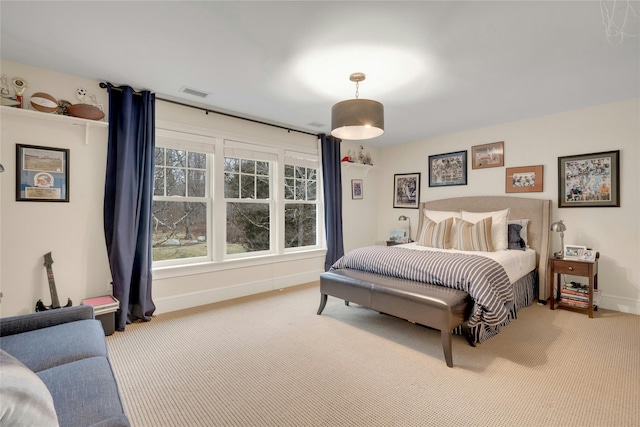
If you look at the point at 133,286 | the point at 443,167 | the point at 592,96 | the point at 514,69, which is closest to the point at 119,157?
the point at 133,286

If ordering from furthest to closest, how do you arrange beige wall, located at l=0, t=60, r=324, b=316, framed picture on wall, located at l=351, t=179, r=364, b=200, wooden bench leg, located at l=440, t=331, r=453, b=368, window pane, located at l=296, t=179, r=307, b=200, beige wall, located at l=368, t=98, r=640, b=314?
framed picture on wall, located at l=351, t=179, r=364, b=200
window pane, located at l=296, t=179, r=307, b=200
beige wall, located at l=368, t=98, r=640, b=314
beige wall, located at l=0, t=60, r=324, b=316
wooden bench leg, located at l=440, t=331, r=453, b=368

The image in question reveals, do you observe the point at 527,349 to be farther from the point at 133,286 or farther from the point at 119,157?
the point at 119,157

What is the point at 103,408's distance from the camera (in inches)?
41.4

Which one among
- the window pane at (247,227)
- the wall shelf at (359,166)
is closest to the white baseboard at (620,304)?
the wall shelf at (359,166)

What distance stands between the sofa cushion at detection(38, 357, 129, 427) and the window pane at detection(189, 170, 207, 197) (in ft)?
7.78

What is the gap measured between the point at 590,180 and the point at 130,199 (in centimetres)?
507

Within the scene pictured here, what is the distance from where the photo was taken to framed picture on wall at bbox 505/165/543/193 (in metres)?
3.82

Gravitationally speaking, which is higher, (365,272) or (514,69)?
(514,69)

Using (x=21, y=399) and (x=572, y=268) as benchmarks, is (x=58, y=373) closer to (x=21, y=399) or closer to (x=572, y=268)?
(x=21, y=399)

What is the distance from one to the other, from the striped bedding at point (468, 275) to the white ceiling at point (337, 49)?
1669 mm

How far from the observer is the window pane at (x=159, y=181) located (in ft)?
10.9

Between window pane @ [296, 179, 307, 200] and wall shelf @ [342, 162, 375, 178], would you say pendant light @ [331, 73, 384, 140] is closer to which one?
window pane @ [296, 179, 307, 200]

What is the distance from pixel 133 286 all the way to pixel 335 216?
2.88 meters

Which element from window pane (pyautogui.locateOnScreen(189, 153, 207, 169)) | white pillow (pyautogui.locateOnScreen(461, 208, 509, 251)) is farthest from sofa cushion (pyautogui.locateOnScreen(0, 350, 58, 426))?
white pillow (pyautogui.locateOnScreen(461, 208, 509, 251))
